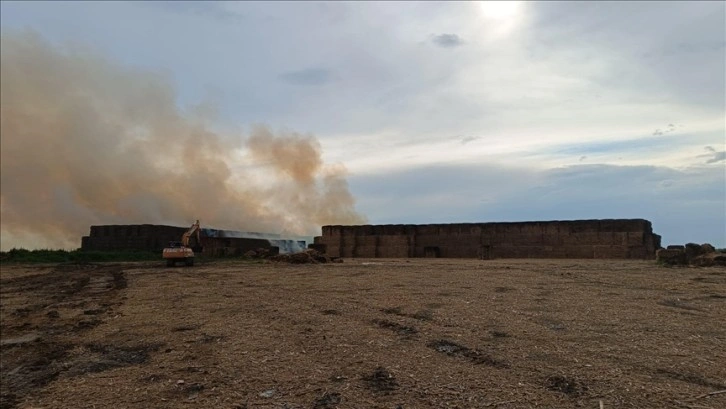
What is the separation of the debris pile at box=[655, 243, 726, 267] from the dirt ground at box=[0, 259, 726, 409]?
385cm

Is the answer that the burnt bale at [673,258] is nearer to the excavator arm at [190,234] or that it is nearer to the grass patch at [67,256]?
the excavator arm at [190,234]

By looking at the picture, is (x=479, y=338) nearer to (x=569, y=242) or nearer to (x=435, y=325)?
(x=435, y=325)

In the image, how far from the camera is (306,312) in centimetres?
992

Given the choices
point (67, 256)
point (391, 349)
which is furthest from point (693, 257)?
point (67, 256)

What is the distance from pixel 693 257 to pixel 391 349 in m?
13.8

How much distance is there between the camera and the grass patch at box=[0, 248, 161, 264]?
3572cm

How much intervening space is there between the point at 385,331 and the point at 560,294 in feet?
14.5

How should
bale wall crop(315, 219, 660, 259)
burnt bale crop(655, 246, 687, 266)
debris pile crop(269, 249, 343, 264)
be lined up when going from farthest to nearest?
debris pile crop(269, 249, 343, 264) < bale wall crop(315, 219, 660, 259) < burnt bale crop(655, 246, 687, 266)

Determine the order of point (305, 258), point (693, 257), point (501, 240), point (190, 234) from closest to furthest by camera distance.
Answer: point (693, 257) < point (305, 258) < point (501, 240) < point (190, 234)

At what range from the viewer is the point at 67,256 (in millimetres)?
37469

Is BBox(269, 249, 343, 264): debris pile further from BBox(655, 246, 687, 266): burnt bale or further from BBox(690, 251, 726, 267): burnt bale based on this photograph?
BBox(690, 251, 726, 267): burnt bale

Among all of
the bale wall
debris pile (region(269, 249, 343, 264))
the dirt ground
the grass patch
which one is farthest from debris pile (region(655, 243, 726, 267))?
the grass patch

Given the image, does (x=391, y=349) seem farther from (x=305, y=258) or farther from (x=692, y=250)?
(x=305, y=258)

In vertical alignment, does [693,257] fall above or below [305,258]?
above
